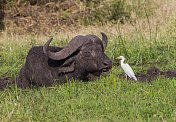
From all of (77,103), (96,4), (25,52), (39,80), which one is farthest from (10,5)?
(77,103)

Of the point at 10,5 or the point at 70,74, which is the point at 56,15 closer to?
the point at 10,5

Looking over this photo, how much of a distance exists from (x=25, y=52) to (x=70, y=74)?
142 inches

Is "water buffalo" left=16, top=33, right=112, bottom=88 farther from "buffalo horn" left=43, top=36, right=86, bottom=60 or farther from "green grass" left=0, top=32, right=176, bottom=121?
"green grass" left=0, top=32, right=176, bottom=121

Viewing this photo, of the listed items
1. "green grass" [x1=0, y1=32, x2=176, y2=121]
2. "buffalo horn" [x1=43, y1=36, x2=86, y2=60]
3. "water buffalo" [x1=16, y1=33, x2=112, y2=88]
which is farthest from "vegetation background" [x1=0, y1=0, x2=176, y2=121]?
"buffalo horn" [x1=43, y1=36, x2=86, y2=60]

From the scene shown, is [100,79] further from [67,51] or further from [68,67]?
[67,51]

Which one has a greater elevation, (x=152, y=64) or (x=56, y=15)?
(x=56, y=15)

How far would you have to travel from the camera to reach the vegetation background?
157 inches

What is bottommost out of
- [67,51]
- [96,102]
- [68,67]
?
[96,102]

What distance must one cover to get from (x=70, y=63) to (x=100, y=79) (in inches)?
26.1

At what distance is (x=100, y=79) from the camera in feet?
17.9

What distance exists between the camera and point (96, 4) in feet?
52.1

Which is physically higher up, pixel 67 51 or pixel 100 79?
pixel 67 51

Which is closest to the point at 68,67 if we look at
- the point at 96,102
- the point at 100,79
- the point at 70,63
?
the point at 70,63

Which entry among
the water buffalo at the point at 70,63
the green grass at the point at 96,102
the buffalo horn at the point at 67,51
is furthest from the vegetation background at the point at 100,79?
the buffalo horn at the point at 67,51
